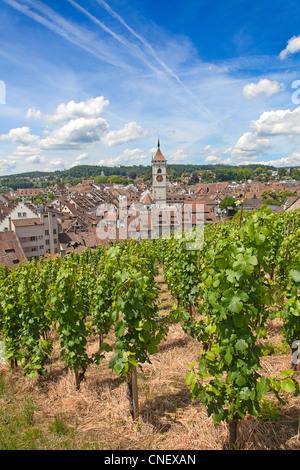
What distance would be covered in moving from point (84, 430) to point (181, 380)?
85.6 inches

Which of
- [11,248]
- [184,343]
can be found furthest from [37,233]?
[184,343]

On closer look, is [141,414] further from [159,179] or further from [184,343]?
[159,179]

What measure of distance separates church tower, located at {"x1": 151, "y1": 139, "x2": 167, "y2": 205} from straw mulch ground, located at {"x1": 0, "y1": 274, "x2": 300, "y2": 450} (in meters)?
A: 83.9

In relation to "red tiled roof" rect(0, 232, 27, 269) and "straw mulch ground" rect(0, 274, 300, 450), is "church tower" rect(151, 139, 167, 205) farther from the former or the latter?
"straw mulch ground" rect(0, 274, 300, 450)

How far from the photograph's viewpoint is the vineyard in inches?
138

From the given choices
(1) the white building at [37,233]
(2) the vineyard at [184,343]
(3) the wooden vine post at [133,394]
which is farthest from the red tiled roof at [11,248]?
(3) the wooden vine post at [133,394]

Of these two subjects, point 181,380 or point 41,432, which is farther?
point 181,380

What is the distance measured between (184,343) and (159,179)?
8439 cm

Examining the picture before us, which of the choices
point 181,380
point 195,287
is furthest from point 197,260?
point 181,380

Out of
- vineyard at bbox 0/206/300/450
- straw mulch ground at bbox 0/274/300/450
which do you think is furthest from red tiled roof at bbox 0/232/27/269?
straw mulch ground at bbox 0/274/300/450

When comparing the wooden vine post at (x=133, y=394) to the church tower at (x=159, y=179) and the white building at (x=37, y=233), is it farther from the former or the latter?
the church tower at (x=159, y=179)

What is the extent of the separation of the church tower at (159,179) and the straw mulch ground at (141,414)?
83916 millimetres
